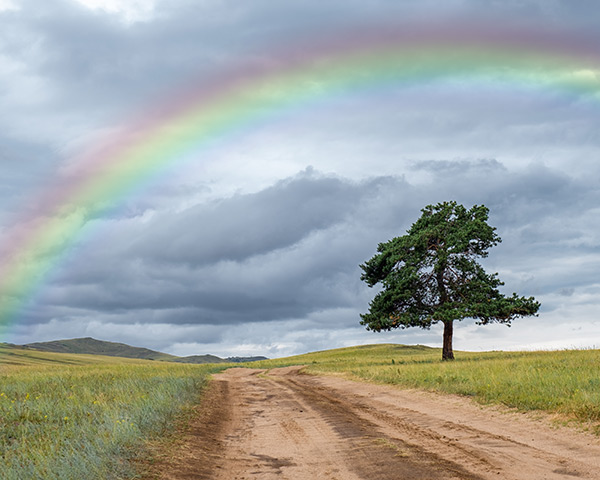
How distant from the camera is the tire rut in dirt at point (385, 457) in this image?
7.56 metres

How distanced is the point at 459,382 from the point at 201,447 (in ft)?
41.4

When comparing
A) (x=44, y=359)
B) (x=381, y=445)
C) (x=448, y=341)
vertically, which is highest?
(x=448, y=341)

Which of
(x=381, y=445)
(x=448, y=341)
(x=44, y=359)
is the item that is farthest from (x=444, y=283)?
Answer: (x=44, y=359)

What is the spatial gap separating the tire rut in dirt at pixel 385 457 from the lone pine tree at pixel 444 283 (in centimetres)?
2788

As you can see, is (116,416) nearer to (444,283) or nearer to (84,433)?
(84,433)

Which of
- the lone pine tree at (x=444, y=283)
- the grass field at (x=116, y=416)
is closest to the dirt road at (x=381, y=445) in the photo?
the grass field at (x=116, y=416)

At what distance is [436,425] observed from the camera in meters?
12.3

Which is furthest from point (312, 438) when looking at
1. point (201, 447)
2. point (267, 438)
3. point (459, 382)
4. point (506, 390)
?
point (459, 382)

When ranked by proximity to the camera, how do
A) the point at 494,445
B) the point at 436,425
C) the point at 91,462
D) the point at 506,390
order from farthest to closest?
the point at 506,390 < the point at 436,425 < the point at 494,445 < the point at 91,462

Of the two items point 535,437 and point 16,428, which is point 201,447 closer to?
point 16,428

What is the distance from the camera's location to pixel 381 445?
9.70 metres

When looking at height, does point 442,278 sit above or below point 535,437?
above

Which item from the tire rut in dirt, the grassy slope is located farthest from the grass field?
the grassy slope

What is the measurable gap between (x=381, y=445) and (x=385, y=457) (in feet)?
Answer: 3.41
